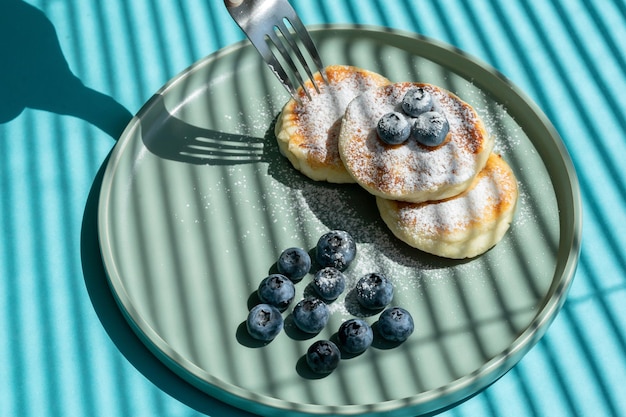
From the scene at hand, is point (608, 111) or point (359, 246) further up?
point (608, 111)

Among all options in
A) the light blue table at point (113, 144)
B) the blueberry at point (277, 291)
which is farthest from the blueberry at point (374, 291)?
the light blue table at point (113, 144)

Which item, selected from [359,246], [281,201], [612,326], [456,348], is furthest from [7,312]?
[612,326]

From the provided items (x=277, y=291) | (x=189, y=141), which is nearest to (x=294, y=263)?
(x=277, y=291)

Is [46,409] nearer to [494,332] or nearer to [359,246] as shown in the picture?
[359,246]

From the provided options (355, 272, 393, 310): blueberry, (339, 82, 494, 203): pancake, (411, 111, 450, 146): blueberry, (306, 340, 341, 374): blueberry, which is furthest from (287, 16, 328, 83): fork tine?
(306, 340, 341, 374): blueberry

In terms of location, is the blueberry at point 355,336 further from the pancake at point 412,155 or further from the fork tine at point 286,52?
the fork tine at point 286,52

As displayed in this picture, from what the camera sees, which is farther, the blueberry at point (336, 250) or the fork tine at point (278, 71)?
the fork tine at point (278, 71)

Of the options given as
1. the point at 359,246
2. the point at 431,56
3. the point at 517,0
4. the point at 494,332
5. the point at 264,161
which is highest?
the point at 517,0
